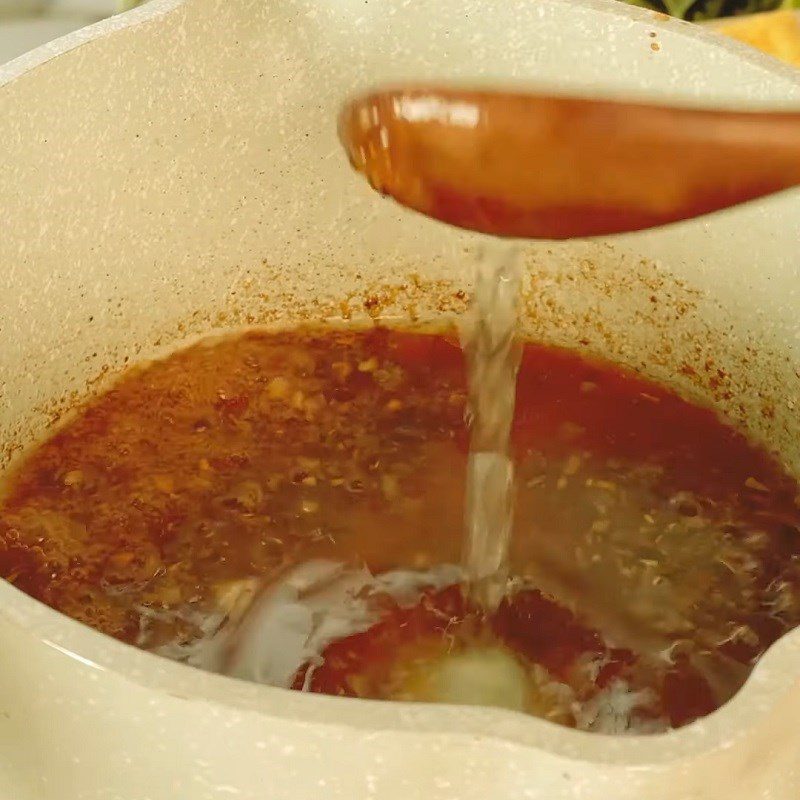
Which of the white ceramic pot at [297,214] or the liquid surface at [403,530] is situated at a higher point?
the white ceramic pot at [297,214]

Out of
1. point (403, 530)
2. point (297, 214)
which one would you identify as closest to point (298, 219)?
point (297, 214)

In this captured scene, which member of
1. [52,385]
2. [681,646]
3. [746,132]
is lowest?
[681,646]

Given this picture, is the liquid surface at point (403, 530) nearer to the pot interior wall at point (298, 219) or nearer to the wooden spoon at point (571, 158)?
the pot interior wall at point (298, 219)

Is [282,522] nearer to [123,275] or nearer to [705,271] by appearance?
[123,275]

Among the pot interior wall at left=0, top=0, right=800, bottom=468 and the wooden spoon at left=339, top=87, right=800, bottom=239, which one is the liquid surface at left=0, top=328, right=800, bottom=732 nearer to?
the pot interior wall at left=0, top=0, right=800, bottom=468

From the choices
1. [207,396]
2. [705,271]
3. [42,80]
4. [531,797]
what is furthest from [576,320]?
[531,797]

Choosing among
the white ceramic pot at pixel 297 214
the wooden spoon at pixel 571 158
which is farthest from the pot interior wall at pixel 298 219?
the wooden spoon at pixel 571 158
